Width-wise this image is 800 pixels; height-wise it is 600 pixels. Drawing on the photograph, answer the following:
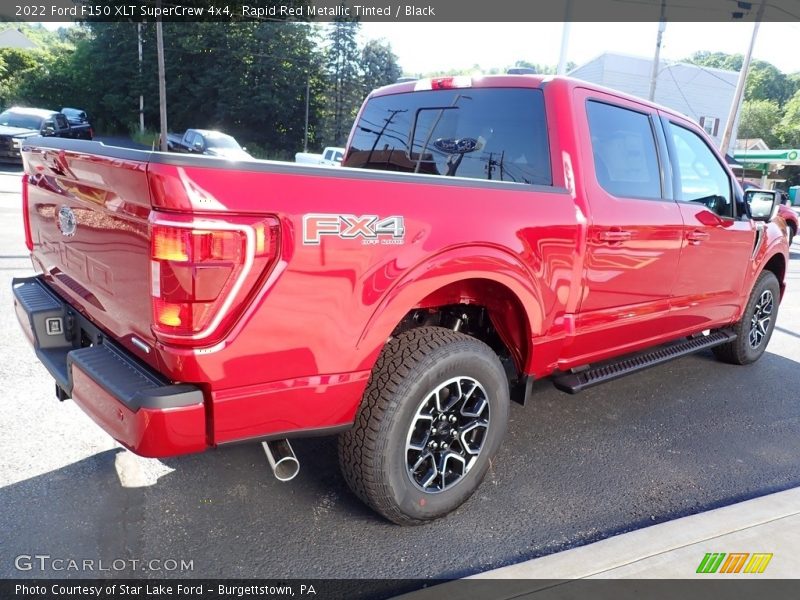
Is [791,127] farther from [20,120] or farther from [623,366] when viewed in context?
[623,366]

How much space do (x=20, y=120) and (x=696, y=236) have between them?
65.7ft

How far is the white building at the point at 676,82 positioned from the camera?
119 ft

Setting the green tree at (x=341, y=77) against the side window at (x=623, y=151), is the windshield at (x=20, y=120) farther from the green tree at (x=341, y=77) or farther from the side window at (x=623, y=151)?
the green tree at (x=341, y=77)

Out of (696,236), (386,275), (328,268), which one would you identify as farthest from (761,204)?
(328,268)

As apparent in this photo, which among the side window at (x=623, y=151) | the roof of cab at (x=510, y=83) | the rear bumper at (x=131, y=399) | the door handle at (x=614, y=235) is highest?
the roof of cab at (x=510, y=83)

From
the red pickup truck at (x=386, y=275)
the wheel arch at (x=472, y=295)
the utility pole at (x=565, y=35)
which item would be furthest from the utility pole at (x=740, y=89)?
the wheel arch at (x=472, y=295)

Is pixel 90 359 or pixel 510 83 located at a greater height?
pixel 510 83

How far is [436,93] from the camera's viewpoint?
12.2 ft

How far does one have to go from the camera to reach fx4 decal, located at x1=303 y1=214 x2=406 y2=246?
81.8 inches

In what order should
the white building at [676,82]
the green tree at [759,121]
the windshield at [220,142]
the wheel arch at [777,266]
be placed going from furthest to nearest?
the green tree at [759,121] → the white building at [676,82] → the windshield at [220,142] → the wheel arch at [777,266]

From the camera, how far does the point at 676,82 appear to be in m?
40.3

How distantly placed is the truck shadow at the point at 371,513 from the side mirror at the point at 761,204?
5.14 feet

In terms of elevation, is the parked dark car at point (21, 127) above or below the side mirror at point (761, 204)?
below

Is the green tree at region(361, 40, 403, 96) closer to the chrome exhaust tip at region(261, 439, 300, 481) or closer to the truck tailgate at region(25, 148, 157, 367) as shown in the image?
the truck tailgate at region(25, 148, 157, 367)
